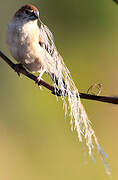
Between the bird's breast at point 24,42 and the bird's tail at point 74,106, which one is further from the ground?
the bird's tail at point 74,106

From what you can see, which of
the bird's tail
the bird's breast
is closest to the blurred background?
the bird's breast

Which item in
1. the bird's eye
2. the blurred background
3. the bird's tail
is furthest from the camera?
the blurred background

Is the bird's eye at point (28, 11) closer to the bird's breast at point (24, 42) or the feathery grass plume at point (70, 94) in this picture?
the bird's breast at point (24, 42)

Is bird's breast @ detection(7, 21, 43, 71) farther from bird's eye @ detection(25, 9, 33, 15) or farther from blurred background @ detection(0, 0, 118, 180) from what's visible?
blurred background @ detection(0, 0, 118, 180)

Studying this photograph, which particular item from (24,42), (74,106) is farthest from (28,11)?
→ (74,106)

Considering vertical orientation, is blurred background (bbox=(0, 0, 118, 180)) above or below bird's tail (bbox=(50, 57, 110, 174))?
below

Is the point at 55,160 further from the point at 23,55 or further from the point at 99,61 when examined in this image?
the point at 23,55

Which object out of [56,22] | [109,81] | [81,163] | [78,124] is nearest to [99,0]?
[56,22]

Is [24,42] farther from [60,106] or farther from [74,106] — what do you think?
[60,106]

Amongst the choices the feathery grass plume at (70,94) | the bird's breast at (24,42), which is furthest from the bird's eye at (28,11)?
the feathery grass plume at (70,94)
